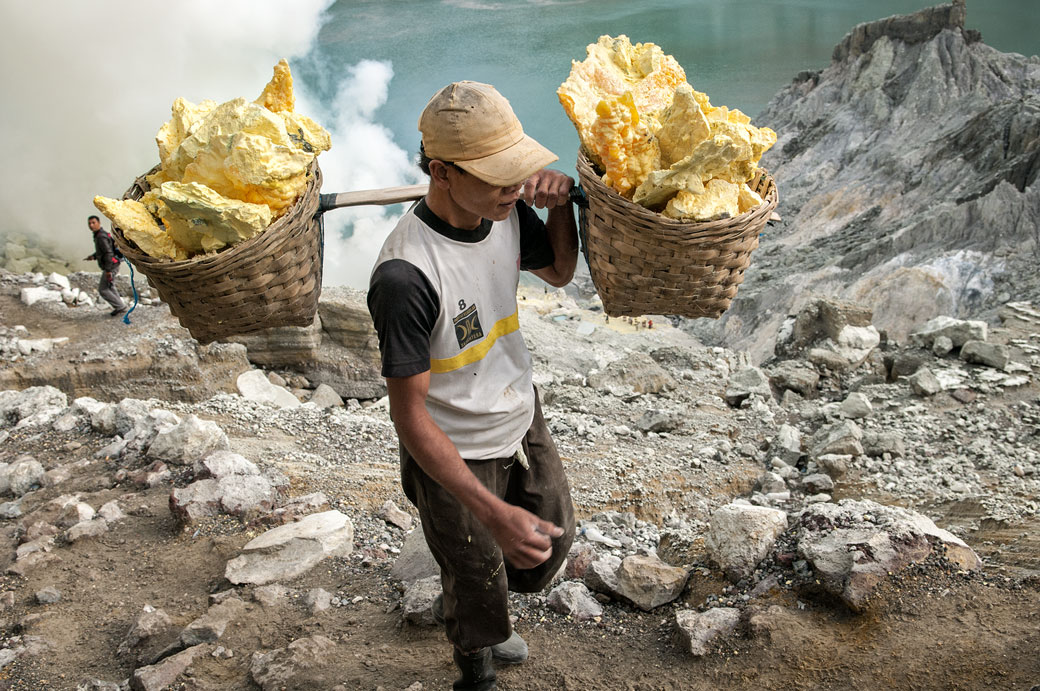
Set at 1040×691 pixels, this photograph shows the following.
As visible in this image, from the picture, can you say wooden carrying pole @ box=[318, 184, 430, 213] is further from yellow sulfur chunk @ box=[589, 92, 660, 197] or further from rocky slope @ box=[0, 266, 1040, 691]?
rocky slope @ box=[0, 266, 1040, 691]

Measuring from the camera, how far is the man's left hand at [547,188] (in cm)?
195

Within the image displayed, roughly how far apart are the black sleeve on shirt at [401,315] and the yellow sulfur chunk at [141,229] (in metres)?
0.59

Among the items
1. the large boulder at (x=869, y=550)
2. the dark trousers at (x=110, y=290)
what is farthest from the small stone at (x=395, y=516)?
the dark trousers at (x=110, y=290)

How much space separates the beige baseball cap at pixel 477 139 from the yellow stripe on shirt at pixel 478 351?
401 millimetres

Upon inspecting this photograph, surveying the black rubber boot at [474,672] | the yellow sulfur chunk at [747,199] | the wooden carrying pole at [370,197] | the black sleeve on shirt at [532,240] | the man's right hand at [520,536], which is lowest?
the black rubber boot at [474,672]

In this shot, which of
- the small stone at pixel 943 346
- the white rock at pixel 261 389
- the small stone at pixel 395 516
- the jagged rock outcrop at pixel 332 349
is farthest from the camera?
the jagged rock outcrop at pixel 332 349

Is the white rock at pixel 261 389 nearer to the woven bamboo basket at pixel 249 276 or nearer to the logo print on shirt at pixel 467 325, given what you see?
the woven bamboo basket at pixel 249 276

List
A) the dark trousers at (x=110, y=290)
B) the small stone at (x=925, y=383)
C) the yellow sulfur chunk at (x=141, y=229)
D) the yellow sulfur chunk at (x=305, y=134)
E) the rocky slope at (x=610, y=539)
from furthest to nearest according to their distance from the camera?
the dark trousers at (x=110, y=290) → the small stone at (x=925, y=383) → the rocky slope at (x=610, y=539) → the yellow sulfur chunk at (x=305, y=134) → the yellow sulfur chunk at (x=141, y=229)

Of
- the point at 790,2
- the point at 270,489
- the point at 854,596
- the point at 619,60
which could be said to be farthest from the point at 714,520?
the point at 790,2

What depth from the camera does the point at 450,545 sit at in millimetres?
1989

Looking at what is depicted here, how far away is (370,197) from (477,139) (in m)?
0.56

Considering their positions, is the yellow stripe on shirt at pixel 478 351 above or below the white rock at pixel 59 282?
above

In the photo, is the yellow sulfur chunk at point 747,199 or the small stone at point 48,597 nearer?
the yellow sulfur chunk at point 747,199

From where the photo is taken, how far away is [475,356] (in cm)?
188
